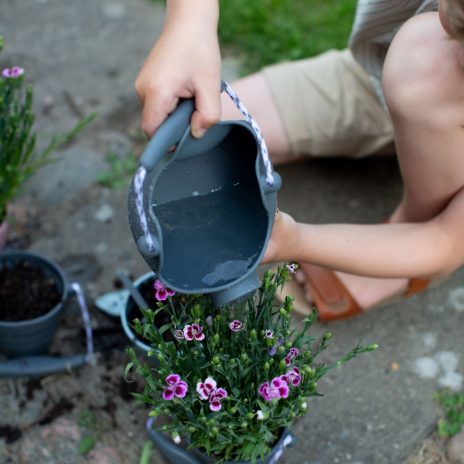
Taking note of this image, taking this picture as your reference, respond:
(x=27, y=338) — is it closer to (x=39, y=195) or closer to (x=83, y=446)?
(x=83, y=446)

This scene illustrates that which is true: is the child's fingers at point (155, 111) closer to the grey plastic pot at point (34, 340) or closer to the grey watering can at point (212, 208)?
the grey watering can at point (212, 208)

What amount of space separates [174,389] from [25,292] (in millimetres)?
582

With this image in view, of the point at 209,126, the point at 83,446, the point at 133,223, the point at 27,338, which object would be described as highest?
the point at 209,126

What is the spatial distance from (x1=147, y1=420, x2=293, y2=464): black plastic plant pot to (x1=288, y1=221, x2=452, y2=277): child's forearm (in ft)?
1.19

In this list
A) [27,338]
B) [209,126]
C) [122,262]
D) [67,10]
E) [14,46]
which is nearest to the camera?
[209,126]

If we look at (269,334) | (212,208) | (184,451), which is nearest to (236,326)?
(269,334)

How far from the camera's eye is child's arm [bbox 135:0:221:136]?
3.90ft

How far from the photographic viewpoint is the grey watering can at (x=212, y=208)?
119 centimetres

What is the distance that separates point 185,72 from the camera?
4.07 ft

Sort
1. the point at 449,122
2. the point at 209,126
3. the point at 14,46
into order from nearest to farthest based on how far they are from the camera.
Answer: the point at 209,126
the point at 449,122
the point at 14,46

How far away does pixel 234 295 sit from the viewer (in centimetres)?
122

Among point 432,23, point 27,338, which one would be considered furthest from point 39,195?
point 432,23

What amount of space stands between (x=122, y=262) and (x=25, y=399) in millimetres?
431

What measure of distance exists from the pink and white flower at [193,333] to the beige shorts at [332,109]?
89 cm
